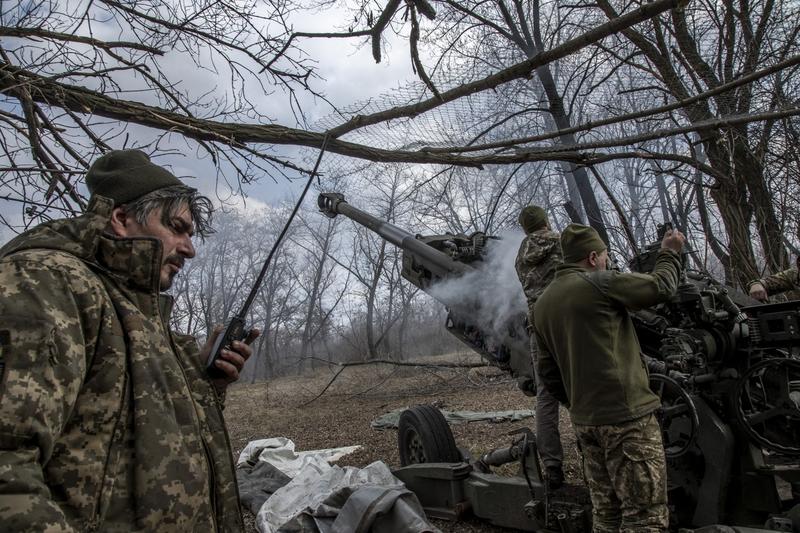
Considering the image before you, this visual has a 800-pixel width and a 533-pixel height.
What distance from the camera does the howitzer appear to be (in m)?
4.95

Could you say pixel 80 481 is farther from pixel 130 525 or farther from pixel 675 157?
pixel 675 157

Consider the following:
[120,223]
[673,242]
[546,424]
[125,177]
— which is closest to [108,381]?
[120,223]

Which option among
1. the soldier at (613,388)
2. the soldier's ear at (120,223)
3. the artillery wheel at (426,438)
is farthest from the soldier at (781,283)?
the soldier's ear at (120,223)

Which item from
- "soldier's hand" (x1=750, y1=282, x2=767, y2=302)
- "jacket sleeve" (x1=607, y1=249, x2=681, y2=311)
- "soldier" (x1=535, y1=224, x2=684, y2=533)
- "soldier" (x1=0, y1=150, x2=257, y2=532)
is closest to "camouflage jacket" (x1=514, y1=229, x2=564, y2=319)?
"soldier" (x1=535, y1=224, x2=684, y2=533)

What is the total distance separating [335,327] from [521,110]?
28365mm

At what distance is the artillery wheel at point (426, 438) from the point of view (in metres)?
5.17

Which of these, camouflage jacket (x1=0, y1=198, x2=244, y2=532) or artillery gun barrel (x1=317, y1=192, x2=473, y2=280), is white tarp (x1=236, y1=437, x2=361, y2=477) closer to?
artillery gun barrel (x1=317, y1=192, x2=473, y2=280)

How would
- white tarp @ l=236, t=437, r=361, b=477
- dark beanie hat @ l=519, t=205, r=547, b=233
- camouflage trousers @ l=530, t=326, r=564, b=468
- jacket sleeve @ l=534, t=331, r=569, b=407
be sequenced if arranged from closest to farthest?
jacket sleeve @ l=534, t=331, r=569, b=407
camouflage trousers @ l=530, t=326, r=564, b=468
dark beanie hat @ l=519, t=205, r=547, b=233
white tarp @ l=236, t=437, r=361, b=477

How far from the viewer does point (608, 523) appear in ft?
10.1

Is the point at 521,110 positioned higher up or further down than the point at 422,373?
higher up

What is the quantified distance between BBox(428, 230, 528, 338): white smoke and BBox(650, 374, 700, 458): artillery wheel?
183cm

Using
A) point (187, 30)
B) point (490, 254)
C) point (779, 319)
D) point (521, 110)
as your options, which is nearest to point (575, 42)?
point (779, 319)

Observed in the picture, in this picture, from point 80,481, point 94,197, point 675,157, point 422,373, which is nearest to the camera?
point 80,481

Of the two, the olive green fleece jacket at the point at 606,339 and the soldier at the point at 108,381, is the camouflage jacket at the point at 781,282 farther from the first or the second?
the soldier at the point at 108,381
